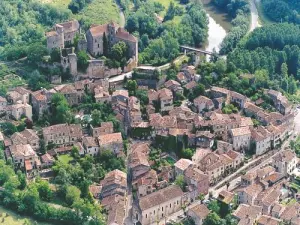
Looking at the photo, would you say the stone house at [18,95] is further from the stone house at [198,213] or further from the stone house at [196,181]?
the stone house at [198,213]

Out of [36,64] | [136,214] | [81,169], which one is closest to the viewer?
[136,214]

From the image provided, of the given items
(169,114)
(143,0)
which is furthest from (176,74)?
(143,0)

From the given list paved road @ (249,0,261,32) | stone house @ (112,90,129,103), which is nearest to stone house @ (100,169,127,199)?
stone house @ (112,90,129,103)

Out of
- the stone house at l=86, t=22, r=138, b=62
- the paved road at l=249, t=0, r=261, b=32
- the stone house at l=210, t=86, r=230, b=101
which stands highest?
the stone house at l=86, t=22, r=138, b=62

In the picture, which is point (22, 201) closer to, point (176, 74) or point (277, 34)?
point (176, 74)

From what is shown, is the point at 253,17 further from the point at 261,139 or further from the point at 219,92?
the point at 261,139

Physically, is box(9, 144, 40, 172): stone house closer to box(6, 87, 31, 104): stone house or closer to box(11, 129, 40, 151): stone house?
box(11, 129, 40, 151): stone house

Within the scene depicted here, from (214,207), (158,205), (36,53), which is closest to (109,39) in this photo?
(36,53)
